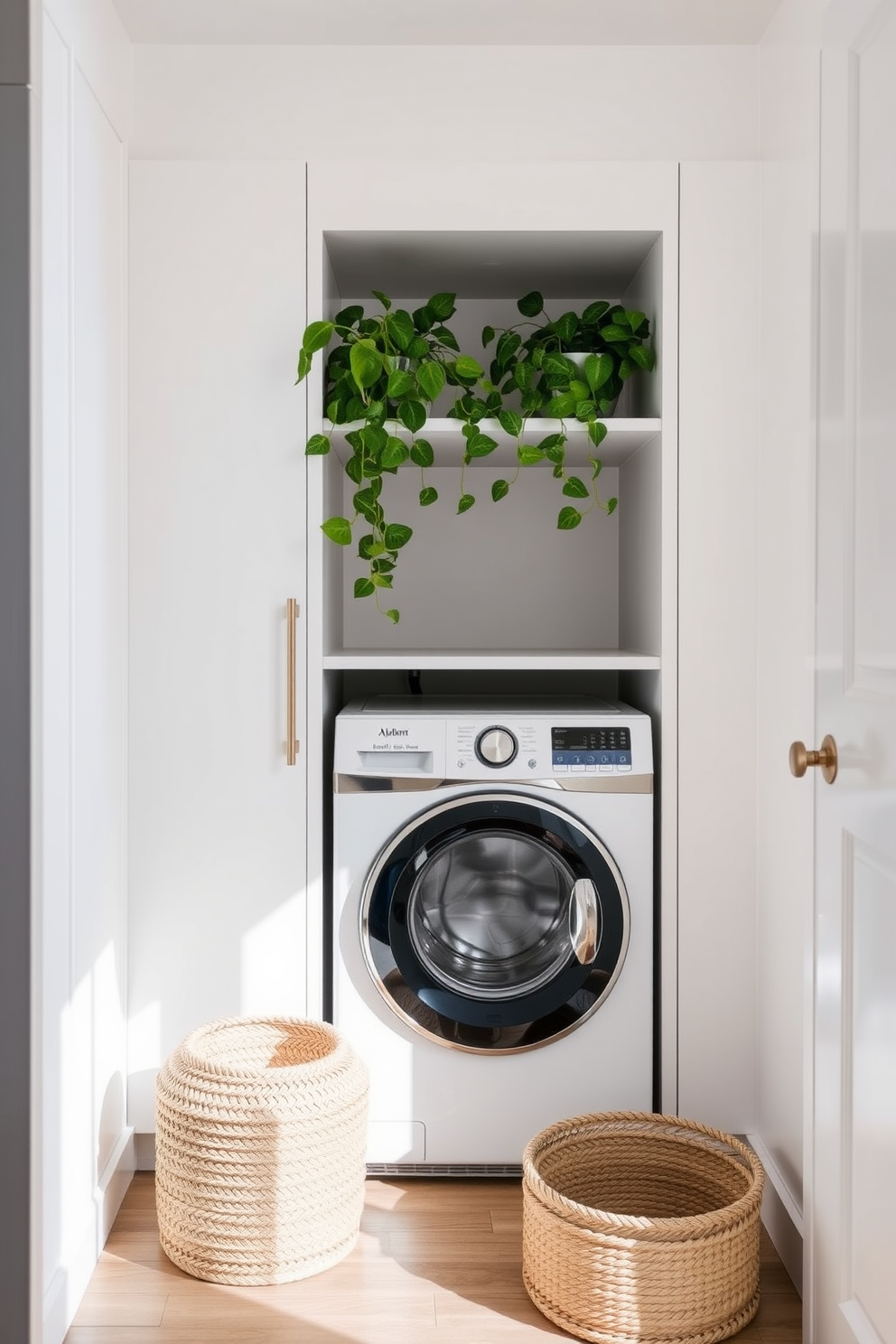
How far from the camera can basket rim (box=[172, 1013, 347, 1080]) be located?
1913 millimetres

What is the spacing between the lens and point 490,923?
7.27 feet

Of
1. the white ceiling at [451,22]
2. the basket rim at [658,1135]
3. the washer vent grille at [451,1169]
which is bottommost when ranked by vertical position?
the washer vent grille at [451,1169]

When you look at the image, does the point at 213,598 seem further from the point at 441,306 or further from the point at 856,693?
the point at 856,693

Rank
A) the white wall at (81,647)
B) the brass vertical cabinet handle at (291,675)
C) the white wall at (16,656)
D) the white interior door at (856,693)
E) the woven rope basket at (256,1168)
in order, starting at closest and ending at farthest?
the white interior door at (856,693) < the white wall at (16,656) < the white wall at (81,647) < the woven rope basket at (256,1168) < the brass vertical cabinet handle at (291,675)

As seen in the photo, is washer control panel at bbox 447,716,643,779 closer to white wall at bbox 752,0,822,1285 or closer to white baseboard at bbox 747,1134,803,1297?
white wall at bbox 752,0,822,1285

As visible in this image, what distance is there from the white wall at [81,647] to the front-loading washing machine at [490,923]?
45cm

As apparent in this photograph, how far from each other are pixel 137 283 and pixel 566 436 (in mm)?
899

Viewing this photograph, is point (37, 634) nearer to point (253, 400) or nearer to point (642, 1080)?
point (253, 400)

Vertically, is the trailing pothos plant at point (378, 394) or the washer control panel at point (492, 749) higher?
the trailing pothos plant at point (378, 394)

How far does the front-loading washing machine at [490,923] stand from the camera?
2166 millimetres

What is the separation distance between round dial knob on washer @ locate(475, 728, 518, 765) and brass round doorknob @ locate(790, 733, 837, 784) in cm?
69

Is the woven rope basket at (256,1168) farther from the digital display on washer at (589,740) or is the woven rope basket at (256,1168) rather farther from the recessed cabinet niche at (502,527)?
the recessed cabinet niche at (502,527)

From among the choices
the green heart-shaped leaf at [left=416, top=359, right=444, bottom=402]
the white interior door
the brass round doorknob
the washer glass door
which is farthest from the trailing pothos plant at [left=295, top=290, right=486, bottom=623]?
the brass round doorknob

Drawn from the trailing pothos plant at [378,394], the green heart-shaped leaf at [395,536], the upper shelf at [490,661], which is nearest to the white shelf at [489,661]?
the upper shelf at [490,661]
